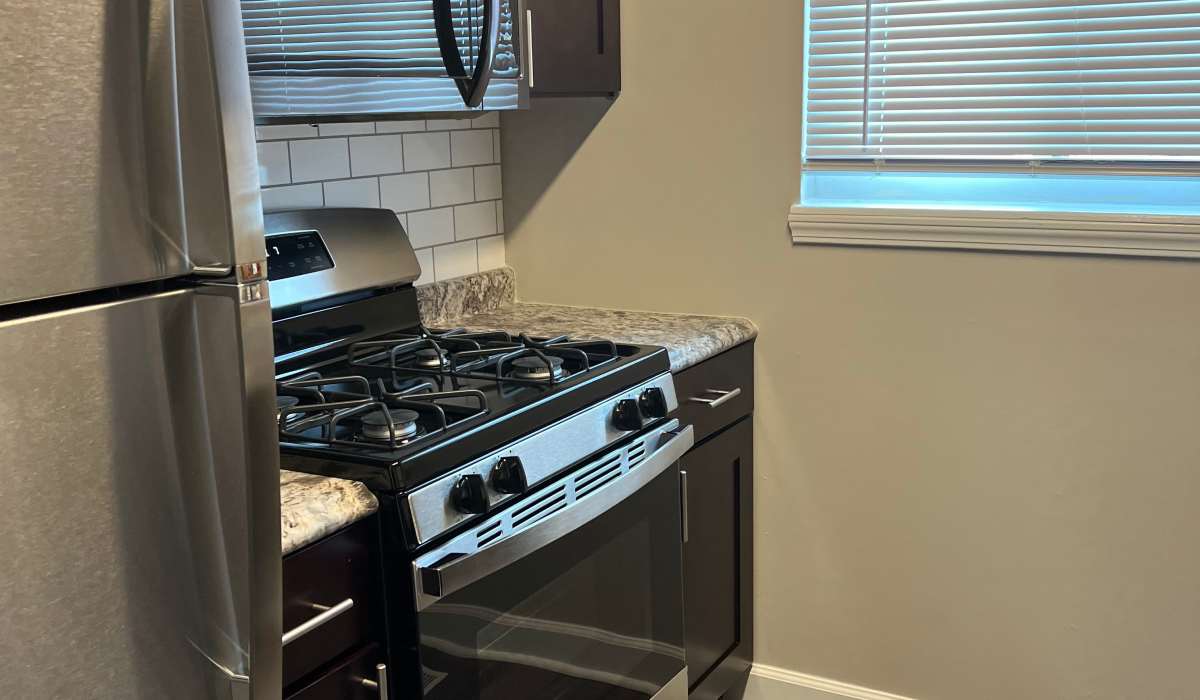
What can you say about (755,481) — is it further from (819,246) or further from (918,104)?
(918,104)

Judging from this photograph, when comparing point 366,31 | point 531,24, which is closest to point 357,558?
point 366,31

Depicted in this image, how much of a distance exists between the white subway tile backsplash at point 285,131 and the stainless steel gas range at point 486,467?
149mm

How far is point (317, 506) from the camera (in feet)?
4.36

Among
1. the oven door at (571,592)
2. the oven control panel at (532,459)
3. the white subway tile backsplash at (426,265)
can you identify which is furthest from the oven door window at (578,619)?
the white subway tile backsplash at (426,265)

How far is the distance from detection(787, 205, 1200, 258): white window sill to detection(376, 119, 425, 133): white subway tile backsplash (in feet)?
2.65

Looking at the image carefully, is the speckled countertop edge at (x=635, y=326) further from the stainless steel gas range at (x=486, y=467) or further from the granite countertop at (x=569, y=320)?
the stainless steel gas range at (x=486, y=467)

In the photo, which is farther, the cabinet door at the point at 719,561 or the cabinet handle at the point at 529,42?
the cabinet door at the point at 719,561

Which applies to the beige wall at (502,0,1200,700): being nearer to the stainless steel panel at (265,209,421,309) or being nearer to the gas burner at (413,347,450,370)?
the stainless steel panel at (265,209,421,309)

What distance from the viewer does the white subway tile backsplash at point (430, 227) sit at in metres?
2.38

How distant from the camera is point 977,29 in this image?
7.03 feet

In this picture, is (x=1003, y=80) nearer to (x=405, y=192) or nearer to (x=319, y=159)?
(x=405, y=192)

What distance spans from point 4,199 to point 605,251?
1.94 m

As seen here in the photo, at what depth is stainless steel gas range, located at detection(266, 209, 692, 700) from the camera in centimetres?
143

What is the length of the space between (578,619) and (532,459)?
32cm
